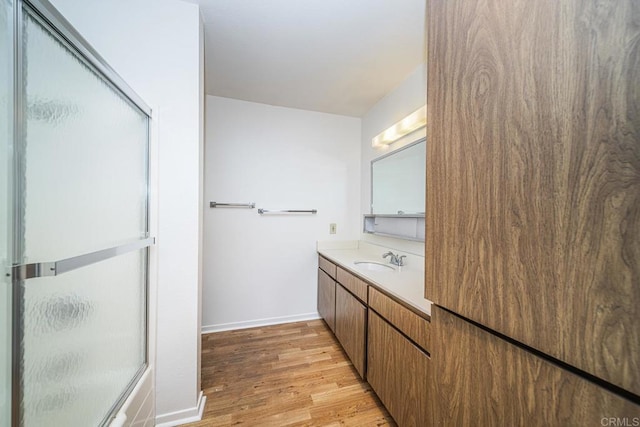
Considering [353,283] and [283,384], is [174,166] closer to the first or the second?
[353,283]

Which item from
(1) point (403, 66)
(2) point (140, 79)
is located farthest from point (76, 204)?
(1) point (403, 66)

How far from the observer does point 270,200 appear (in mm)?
2504

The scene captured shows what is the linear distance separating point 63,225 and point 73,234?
51mm

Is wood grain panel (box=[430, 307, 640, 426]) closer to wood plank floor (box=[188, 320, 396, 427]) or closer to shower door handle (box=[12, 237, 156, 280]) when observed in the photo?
wood plank floor (box=[188, 320, 396, 427])

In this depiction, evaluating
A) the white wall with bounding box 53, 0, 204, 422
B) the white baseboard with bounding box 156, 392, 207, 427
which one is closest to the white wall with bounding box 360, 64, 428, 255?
the white wall with bounding box 53, 0, 204, 422

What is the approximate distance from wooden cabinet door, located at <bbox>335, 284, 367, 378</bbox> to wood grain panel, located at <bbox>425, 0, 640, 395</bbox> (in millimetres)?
1031

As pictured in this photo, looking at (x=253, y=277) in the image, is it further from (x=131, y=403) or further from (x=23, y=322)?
(x=23, y=322)

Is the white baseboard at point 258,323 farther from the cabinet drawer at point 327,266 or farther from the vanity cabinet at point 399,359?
the vanity cabinet at point 399,359

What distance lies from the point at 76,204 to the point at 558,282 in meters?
1.43

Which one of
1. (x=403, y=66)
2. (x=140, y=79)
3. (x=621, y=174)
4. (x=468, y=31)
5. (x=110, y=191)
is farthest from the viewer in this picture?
(x=403, y=66)

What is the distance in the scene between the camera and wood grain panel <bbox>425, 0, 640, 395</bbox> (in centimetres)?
36

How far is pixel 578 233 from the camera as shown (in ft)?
1.34

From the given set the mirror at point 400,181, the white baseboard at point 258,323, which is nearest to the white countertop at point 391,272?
the mirror at point 400,181

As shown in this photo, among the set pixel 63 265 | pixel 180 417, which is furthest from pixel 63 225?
pixel 180 417
